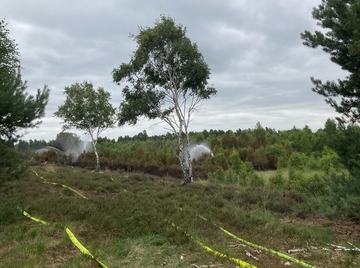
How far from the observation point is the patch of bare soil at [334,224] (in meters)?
6.18

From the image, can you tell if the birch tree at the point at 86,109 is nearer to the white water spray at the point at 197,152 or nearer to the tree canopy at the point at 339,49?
the white water spray at the point at 197,152

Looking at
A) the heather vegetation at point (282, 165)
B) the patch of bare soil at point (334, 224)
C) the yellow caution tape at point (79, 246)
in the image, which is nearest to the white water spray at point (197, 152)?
the heather vegetation at point (282, 165)

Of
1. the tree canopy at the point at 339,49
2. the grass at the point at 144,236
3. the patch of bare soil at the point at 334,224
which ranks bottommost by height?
the patch of bare soil at the point at 334,224

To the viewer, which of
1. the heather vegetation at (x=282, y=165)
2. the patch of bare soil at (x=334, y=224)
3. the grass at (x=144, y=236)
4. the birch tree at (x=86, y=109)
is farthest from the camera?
the birch tree at (x=86, y=109)

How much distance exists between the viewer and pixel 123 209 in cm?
689

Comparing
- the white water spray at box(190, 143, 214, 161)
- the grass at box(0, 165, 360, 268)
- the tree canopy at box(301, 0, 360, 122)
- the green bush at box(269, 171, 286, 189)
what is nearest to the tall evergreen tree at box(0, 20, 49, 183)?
the grass at box(0, 165, 360, 268)

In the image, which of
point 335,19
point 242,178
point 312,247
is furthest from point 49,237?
point 242,178

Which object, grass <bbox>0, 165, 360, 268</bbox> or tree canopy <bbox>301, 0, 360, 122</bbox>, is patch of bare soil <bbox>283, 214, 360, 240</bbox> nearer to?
grass <bbox>0, 165, 360, 268</bbox>

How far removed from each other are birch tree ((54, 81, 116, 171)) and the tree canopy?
1869 cm

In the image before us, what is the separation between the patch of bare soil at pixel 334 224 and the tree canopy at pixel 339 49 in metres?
2.07

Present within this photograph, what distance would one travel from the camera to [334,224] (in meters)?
7.16

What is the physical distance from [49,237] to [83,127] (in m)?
20.0

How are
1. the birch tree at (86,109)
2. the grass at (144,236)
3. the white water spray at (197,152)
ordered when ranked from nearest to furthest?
the grass at (144,236), the birch tree at (86,109), the white water spray at (197,152)

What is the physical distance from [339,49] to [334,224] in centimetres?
355
